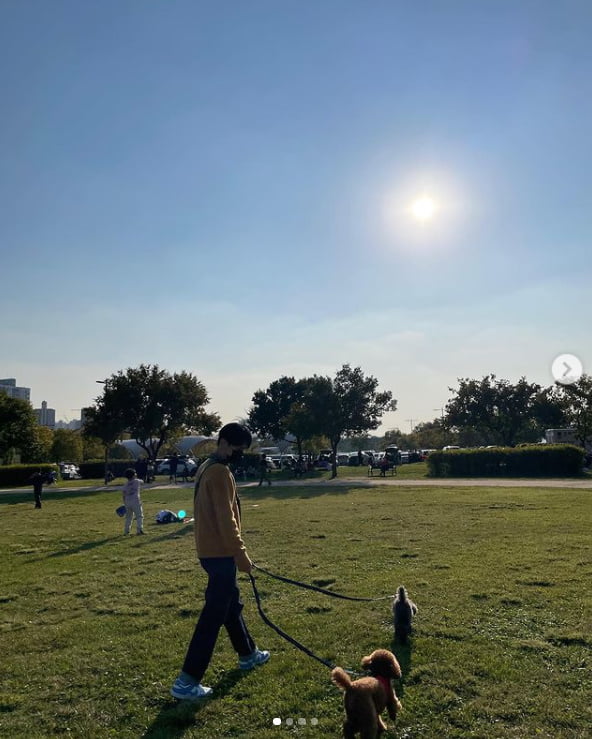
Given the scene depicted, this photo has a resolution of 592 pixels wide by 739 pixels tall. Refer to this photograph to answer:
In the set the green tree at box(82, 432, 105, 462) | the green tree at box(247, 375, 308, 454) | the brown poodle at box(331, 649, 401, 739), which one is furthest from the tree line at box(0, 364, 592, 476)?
the brown poodle at box(331, 649, 401, 739)

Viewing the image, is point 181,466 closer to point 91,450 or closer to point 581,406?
point 91,450

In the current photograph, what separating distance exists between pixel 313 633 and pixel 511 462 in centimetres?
3064

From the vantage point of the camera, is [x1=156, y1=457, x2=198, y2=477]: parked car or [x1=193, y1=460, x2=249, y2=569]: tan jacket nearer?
[x1=193, y1=460, x2=249, y2=569]: tan jacket

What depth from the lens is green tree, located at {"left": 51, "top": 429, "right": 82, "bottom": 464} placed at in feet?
200

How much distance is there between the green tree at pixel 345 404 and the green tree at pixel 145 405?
894cm

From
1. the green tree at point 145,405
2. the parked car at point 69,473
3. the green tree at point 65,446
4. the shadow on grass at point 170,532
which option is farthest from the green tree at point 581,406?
the green tree at point 65,446

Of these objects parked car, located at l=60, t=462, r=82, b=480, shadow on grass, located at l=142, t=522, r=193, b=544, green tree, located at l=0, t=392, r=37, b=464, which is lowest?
parked car, located at l=60, t=462, r=82, b=480

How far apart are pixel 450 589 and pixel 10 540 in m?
10.7

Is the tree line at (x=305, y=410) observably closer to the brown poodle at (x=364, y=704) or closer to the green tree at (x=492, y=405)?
the green tree at (x=492, y=405)

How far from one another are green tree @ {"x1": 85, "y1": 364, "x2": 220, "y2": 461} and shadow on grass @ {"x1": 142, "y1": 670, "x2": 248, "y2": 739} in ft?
117

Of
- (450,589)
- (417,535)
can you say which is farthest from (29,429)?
(450,589)

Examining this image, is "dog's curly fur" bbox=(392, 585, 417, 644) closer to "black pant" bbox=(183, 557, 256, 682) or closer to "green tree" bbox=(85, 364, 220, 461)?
"black pant" bbox=(183, 557, 256, 682)

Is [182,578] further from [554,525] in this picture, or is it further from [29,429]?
[29,429]

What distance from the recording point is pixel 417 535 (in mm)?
11234
